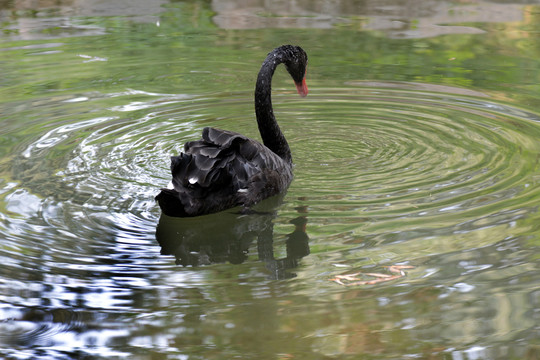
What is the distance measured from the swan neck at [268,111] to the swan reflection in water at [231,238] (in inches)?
24.7

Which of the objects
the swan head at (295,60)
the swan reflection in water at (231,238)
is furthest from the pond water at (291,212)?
the swan head at (295,60)

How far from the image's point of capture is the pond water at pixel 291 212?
3.23 meters

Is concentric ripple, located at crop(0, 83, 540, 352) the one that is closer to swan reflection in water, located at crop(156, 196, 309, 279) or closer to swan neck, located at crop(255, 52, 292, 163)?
swan reflection in water, located at crop(156, 196, 309, 279)

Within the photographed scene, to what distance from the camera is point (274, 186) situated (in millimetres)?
4750

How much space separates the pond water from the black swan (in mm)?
136

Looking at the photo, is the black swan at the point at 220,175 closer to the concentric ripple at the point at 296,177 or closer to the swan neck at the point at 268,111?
the concentric ripple at the point at 296,177

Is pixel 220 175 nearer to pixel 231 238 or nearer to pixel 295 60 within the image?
pixel 231 238

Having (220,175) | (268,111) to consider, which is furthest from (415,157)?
(220,175)

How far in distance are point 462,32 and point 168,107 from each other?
14.2 ft

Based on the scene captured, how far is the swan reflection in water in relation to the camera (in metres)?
3.96

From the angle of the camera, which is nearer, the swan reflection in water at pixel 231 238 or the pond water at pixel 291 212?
the pond water at pixel 291 212

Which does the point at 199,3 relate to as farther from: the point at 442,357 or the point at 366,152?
the point at 442,357

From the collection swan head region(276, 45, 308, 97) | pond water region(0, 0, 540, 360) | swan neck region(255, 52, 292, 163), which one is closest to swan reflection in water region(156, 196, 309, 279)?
pond water region(0, 0, 540, 360)

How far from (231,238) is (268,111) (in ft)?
4.21
